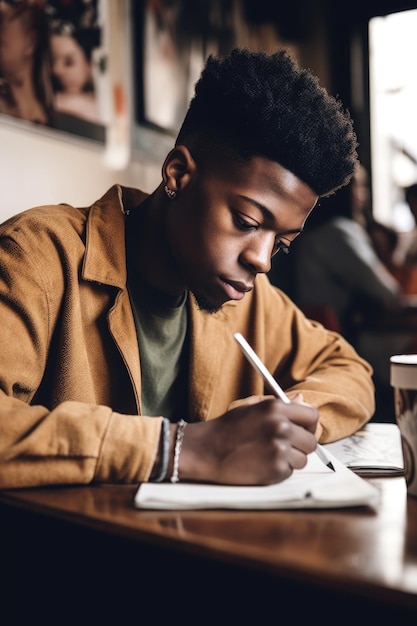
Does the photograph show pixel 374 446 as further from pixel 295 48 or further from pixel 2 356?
pixel 295 48

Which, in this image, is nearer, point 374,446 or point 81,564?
point 81,564

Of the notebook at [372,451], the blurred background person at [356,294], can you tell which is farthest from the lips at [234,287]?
the blurred background person at [356,294]

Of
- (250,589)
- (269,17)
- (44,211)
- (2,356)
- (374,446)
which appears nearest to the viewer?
(250,589)

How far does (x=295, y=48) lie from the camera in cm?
416

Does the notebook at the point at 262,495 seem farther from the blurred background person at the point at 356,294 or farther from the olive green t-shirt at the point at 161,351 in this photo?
the blurred background person at the point at 356,294

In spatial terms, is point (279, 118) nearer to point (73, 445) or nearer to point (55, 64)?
point (73, 445)

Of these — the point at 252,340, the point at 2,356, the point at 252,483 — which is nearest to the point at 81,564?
the point at 252,483

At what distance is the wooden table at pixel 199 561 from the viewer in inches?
22.2

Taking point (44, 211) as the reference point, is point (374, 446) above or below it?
below

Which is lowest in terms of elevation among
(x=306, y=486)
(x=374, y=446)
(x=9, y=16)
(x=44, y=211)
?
(x=374, y=446)

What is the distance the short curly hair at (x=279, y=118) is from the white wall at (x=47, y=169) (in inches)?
31.7

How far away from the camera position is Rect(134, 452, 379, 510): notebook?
742 mm

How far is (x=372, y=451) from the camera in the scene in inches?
44.4

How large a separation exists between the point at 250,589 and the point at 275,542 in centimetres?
5
